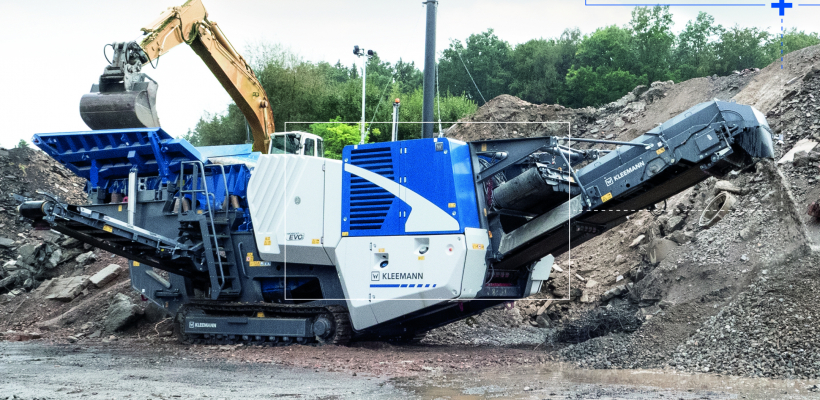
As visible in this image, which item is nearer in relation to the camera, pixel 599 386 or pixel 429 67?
pixel 599 386

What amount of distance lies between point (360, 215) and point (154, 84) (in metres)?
4.37

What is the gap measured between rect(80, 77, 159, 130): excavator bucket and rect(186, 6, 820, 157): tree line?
11690mm

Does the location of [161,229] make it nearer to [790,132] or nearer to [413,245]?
[413,245]

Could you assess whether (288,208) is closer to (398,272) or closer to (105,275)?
(398,272)

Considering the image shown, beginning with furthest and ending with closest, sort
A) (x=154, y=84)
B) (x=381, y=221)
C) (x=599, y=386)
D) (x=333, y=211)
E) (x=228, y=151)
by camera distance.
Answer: (x=228, y=151)
(x=154, y=84)
(x=333, y=211)
(x=381, y=221)
(x=599, y=386)

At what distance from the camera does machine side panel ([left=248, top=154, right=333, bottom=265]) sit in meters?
9.88

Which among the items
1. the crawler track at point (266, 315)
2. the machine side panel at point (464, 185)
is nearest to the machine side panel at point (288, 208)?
the crawler track at point (266, 315)

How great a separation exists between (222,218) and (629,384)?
635 cm

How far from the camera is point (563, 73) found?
34438mm

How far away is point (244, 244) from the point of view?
35.3ft

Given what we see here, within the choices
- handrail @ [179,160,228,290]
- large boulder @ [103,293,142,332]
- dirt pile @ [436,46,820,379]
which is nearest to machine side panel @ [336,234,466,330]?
dirt pile @ [436,46,820,379]

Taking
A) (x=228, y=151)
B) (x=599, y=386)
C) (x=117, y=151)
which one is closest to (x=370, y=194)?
(x=228, y=151)

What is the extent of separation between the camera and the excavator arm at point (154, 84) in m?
11.2

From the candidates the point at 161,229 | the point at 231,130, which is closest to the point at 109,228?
the point at 161,229
